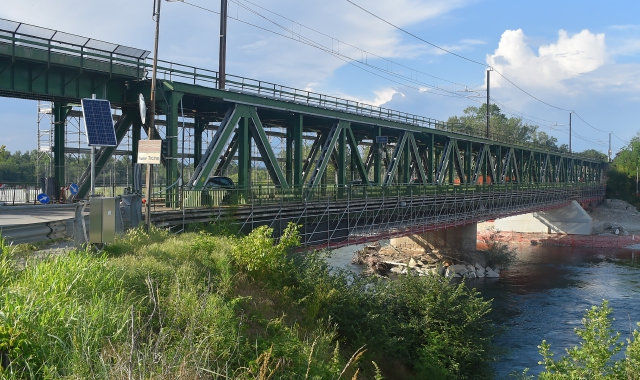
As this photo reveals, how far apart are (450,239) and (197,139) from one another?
25.9 metres

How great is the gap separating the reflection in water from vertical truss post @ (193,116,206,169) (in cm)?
1908

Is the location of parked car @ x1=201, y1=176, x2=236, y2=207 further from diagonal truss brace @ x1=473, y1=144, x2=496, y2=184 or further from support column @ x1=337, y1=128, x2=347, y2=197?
diagonal truss brace @ x1=473, y1=144, x2=496, y2=184

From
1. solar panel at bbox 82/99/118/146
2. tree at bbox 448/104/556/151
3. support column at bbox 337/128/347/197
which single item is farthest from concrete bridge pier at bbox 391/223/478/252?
tree at bbox 448/104/556/151

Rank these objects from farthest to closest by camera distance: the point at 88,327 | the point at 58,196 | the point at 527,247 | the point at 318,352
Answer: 1. the point at 527,247
2. the point at 58,196
3. the point at 318,352
4. the point at 88,327

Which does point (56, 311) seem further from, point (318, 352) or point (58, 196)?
point (58, 196)

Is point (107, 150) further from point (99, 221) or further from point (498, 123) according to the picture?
point (498, 123)

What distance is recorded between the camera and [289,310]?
11.8 meters

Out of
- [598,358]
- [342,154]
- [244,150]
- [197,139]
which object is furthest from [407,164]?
[598,358]

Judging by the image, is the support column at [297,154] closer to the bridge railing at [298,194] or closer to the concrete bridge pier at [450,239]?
the bridge railing at [298,194]

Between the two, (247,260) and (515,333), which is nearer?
(247,260)

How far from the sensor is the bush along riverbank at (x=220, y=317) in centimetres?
536

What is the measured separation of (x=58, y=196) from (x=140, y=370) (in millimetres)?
20206

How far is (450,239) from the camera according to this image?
45500 millimetres

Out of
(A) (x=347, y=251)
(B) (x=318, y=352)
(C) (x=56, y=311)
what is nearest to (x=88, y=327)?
(C) (x=56, y=311)
